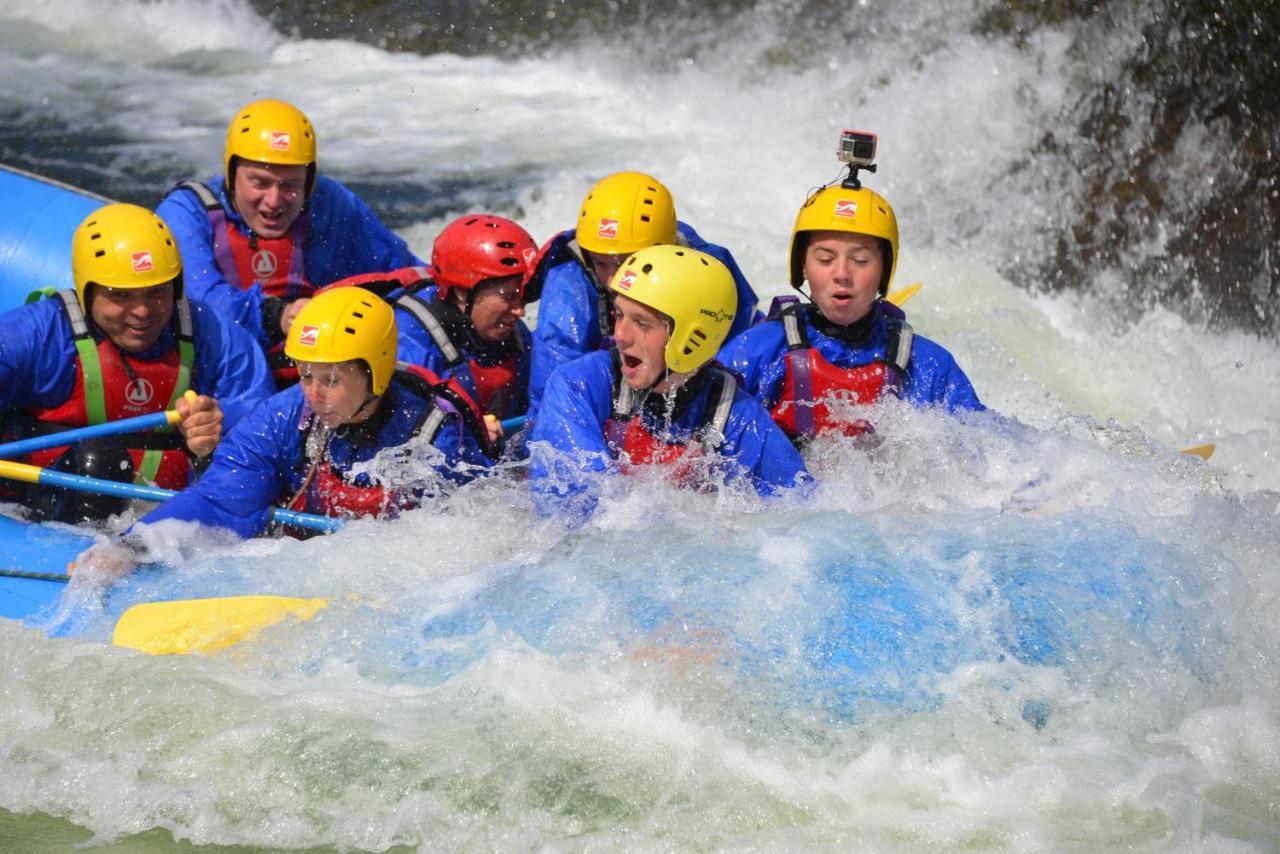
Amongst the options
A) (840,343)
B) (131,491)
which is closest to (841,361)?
(840,343)

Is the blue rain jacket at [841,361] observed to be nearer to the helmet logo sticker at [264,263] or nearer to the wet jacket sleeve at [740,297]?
the wet jacket sleeve at [740,297]

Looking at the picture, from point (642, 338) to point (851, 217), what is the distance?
1096 millimetres

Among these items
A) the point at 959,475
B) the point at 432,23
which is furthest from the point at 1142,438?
the point at 432,23

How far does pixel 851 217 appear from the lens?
17.2 ft

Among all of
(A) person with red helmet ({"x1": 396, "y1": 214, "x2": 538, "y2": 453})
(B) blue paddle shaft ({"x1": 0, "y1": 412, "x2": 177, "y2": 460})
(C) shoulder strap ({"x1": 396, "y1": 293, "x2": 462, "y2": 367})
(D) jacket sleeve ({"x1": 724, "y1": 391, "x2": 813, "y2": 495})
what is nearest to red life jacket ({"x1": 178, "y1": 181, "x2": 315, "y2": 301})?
(A) person with red helmet ({"x1": 396, "y1": 214, "x2": 538, "y2": 453})

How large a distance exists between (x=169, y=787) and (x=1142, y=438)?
11.5ft

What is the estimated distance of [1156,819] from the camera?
3838 mm

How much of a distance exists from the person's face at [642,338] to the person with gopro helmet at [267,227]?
207 centimetres

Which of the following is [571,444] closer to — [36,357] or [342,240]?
[36,357]

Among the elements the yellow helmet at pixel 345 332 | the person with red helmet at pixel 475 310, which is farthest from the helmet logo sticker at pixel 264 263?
the yellow helmet at pixel 345 332

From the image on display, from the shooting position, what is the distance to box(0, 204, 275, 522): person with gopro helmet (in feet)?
17.1

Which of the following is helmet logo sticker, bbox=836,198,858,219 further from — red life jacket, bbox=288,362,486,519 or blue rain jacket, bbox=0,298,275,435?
blue rain jacket, bbox=0,298,275,435

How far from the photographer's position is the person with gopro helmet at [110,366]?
17.1ft

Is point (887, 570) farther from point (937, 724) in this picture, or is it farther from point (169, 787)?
point (169, 787)
